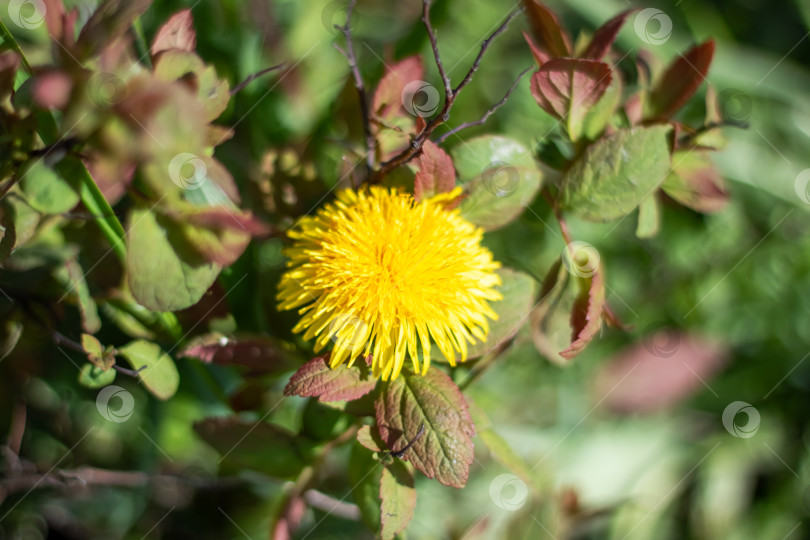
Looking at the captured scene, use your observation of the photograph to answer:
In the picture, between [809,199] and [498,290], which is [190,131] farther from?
[809,199]

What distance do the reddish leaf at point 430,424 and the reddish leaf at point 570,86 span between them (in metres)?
0.35

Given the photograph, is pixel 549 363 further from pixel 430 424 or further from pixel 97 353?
pixel 97 353

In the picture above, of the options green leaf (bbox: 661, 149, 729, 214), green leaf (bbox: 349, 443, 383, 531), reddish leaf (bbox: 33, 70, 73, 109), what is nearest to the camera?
reddish leaf (bbox: 33, 70, 73, 109)

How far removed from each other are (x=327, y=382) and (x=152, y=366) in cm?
25

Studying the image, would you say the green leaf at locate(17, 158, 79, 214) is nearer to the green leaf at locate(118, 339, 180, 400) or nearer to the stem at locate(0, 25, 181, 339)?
the stem at locate(0, 25, 181, 339)

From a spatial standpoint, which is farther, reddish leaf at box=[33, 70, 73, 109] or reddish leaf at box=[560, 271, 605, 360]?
reddish leaf at box=[560, 271, 605, 360]

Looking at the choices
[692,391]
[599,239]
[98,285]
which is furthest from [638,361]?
[98,285]

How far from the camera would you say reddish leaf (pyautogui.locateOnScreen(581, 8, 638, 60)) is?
756 millimetres

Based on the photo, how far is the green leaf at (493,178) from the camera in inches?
29.5

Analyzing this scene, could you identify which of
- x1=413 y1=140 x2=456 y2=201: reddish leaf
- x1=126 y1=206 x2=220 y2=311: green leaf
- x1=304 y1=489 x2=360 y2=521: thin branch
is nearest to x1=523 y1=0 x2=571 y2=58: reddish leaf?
x1=413 y1=140 x2=456 y2=201: reddish leaf

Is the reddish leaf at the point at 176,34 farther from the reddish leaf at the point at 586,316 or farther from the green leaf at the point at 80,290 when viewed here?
the reddish leaf at the point at 586,316

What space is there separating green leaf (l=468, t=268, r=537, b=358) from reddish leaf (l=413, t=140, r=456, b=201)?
15 cm

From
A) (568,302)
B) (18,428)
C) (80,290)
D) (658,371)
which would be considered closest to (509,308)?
(568,302)

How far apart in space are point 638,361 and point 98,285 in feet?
3.70
